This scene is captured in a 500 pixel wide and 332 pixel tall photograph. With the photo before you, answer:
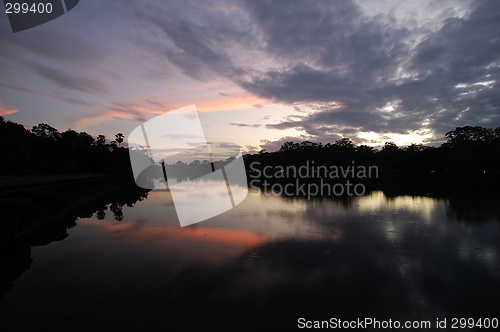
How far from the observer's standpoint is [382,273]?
710 cm

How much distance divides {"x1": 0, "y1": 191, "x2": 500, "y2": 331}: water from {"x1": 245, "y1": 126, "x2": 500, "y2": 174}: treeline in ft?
202

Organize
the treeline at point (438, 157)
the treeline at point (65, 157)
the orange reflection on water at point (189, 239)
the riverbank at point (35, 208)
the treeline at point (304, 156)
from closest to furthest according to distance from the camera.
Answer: the orange reflection on water at point (189, 239), the riverbank at point (35, 208), the treeline at point (65, 157), the treeline at point (304, 156), the treeline at point (438, 157)

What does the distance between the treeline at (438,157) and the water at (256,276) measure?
6161 cm

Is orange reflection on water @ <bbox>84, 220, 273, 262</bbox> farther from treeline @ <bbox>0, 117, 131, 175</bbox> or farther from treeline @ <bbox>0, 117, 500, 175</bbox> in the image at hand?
treeline @ <bbox>0, 117, 131, 175</bbox>

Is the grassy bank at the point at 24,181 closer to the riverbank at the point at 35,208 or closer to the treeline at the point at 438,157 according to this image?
the riverbank at the point at 35,208

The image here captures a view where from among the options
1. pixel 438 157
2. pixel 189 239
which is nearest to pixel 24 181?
pixel 189 239

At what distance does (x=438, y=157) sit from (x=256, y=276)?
8004 centimetres

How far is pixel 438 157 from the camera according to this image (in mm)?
69875

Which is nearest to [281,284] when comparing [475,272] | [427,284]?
[427,284]

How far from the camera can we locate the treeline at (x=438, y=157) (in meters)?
59.8

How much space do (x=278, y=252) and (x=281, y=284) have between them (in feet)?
7.89

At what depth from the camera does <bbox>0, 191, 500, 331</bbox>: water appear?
17.2ft

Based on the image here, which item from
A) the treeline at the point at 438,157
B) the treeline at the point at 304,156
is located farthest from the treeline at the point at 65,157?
the treeline at the point at 438,157

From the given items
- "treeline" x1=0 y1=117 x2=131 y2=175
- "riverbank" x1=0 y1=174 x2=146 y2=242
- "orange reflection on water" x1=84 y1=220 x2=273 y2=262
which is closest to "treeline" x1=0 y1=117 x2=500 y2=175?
"treeline" x1=0 y1=117 x2=131 y2=175
